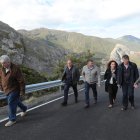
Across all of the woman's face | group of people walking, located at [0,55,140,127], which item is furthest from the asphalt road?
the woman's face

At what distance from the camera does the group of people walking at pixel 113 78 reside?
12.6 m

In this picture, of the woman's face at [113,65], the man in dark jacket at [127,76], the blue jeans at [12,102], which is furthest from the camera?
the woman's face at [113,65]

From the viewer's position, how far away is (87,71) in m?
14.3

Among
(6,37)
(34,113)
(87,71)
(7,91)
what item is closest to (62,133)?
(7,91)

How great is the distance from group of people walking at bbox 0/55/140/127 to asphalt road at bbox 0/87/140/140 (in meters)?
0.42

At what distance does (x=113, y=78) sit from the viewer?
13734 mm

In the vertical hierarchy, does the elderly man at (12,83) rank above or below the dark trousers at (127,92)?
above

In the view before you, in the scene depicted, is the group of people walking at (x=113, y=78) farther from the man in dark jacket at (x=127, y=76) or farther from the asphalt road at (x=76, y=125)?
the asphalt road at (x=76, y=125)

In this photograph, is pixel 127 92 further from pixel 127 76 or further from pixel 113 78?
pixel 113 78

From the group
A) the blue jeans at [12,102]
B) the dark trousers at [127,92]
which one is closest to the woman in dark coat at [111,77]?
the dark trousers at [127,92]

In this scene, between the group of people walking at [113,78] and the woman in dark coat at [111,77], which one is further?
the woman in dark coat at [111,77]

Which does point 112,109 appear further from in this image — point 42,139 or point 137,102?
point 42,139

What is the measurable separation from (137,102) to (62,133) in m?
6.30

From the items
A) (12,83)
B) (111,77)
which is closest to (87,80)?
(111,77)
